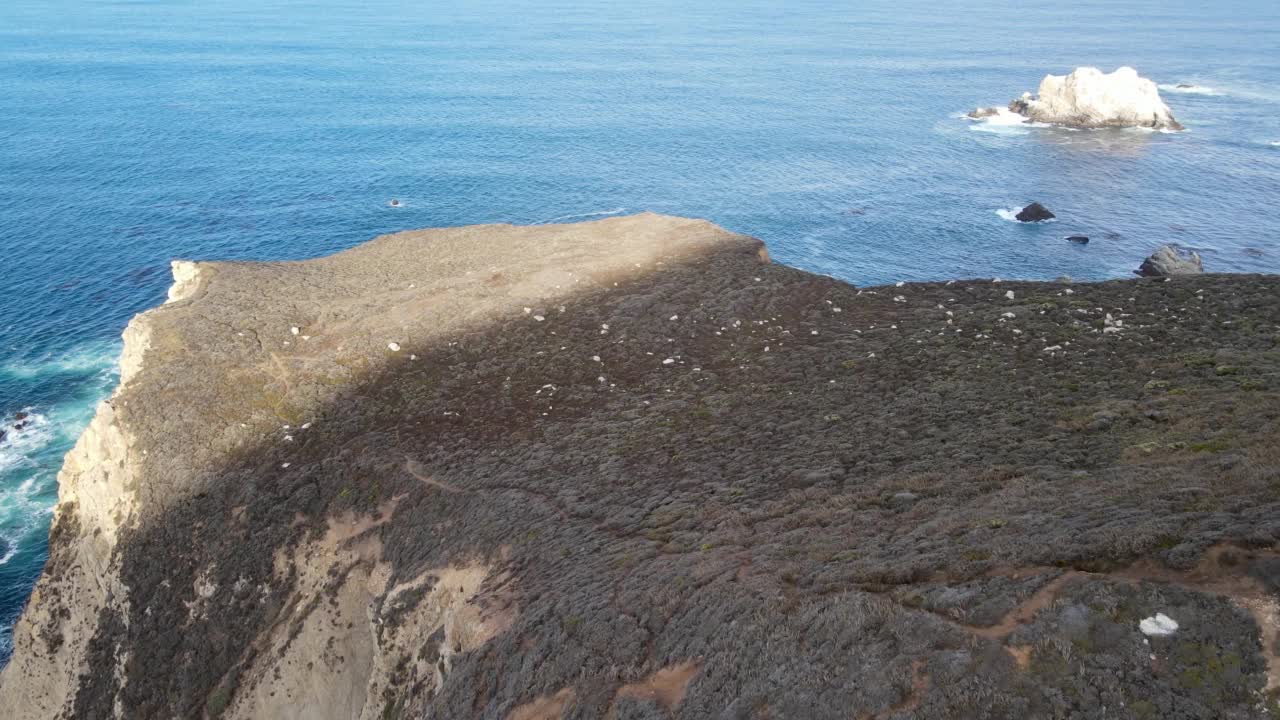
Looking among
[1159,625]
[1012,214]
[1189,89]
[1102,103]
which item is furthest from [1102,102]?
[1159,625]

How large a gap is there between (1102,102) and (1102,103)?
148mm

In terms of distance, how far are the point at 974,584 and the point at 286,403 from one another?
102ft

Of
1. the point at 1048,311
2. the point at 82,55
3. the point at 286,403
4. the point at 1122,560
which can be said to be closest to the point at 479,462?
the point at 286,403

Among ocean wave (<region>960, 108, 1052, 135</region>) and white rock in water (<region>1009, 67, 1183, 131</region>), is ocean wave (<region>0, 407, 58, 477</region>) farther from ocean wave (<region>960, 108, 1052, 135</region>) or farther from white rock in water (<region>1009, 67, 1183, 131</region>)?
white rock in water (<region>1009, 67, 1183, 131</region>)

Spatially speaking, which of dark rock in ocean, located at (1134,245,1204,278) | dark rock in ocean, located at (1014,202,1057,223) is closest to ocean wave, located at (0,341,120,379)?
dark rock in ocean, located at (1134,245,1204,278)

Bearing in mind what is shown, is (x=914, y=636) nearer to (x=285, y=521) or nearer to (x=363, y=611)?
(x=363, y=611)

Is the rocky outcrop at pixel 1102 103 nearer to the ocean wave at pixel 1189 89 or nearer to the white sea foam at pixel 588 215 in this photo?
the ocean wave at pixel 1189 89

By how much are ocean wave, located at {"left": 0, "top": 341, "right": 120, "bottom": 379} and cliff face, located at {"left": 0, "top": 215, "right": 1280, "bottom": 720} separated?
2169 cm

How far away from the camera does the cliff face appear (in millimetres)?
17516

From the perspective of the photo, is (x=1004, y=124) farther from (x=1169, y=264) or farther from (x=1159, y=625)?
(x=1159, y=625)

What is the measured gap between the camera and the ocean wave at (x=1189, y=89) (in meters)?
144

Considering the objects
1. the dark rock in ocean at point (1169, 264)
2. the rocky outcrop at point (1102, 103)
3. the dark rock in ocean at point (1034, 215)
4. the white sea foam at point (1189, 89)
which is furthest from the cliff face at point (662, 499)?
the white sea foam at point (1189, 89)

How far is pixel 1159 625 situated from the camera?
15.8 meters

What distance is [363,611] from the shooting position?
1215 inches
